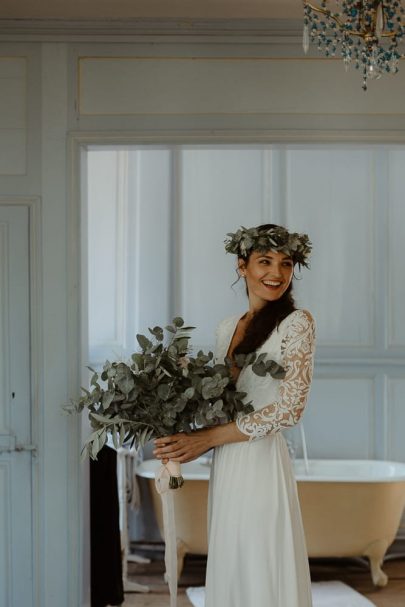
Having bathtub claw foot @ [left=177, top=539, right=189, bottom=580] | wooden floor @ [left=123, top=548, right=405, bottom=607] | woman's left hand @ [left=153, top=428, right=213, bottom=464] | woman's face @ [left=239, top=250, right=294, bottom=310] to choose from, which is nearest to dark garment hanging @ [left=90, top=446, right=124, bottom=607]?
wooden floor @ [left=123, top=548, right=405, bottom=607]

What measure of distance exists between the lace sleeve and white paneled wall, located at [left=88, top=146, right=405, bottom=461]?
283cm

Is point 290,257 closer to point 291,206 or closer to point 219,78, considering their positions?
point 219,78

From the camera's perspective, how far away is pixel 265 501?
2.98 metres

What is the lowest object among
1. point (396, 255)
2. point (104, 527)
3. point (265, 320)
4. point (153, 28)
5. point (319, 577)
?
point (319, 577)

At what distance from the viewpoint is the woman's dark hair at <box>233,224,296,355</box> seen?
3.04 meters

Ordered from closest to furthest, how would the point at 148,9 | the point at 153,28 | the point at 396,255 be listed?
the point at 148,9 < the point at 153,28 < the point at 396,255

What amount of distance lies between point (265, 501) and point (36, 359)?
1484 millimetres

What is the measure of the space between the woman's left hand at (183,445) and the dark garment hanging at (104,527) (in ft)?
4.01

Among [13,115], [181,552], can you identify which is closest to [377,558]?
[181,552]

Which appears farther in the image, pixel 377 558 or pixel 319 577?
pixel 319 577

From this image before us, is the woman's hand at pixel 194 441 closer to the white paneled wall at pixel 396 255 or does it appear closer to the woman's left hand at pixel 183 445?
the woman's left hand at pixel 183 445

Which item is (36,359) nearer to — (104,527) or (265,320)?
(104,527)

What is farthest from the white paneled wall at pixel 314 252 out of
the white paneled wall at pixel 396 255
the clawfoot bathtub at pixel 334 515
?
the clawfoot bathtub at pixel 334 515

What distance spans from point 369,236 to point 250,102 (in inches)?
80.6
